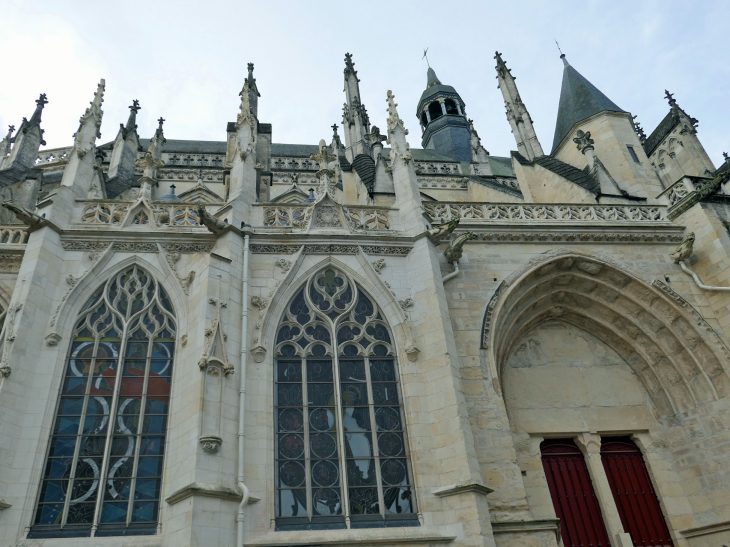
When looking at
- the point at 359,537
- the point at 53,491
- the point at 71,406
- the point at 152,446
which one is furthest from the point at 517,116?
the point at 53,491

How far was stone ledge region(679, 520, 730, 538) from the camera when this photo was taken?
8.28 m

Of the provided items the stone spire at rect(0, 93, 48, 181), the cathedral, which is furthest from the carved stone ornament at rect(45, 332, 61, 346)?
the stone spire at rect(0, 93, 48, 181)

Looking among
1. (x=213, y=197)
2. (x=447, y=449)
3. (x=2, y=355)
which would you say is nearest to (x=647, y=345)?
(x=447, y=449)

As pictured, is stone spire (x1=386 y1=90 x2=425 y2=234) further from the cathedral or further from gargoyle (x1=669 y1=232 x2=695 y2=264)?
gargoyle (x1=669 y1=232 x2=695 y2=264)

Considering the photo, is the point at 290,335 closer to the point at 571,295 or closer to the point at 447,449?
the point at 447,449

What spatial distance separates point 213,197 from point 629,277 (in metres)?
12.6

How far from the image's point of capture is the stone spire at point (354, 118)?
15633 mm

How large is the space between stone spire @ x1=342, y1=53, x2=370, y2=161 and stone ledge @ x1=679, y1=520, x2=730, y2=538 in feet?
35.7

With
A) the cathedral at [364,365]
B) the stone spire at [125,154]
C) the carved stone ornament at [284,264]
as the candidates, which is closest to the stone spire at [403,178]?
the cathedral at [364,365]

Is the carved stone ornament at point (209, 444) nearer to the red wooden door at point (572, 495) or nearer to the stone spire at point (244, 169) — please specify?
the stone spire at point (244, 169)

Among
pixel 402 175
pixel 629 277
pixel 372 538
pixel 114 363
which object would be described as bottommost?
pixel 372 538

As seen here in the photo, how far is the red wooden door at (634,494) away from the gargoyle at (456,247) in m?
4.05

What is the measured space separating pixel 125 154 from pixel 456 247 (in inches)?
458

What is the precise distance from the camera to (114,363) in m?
7.53
